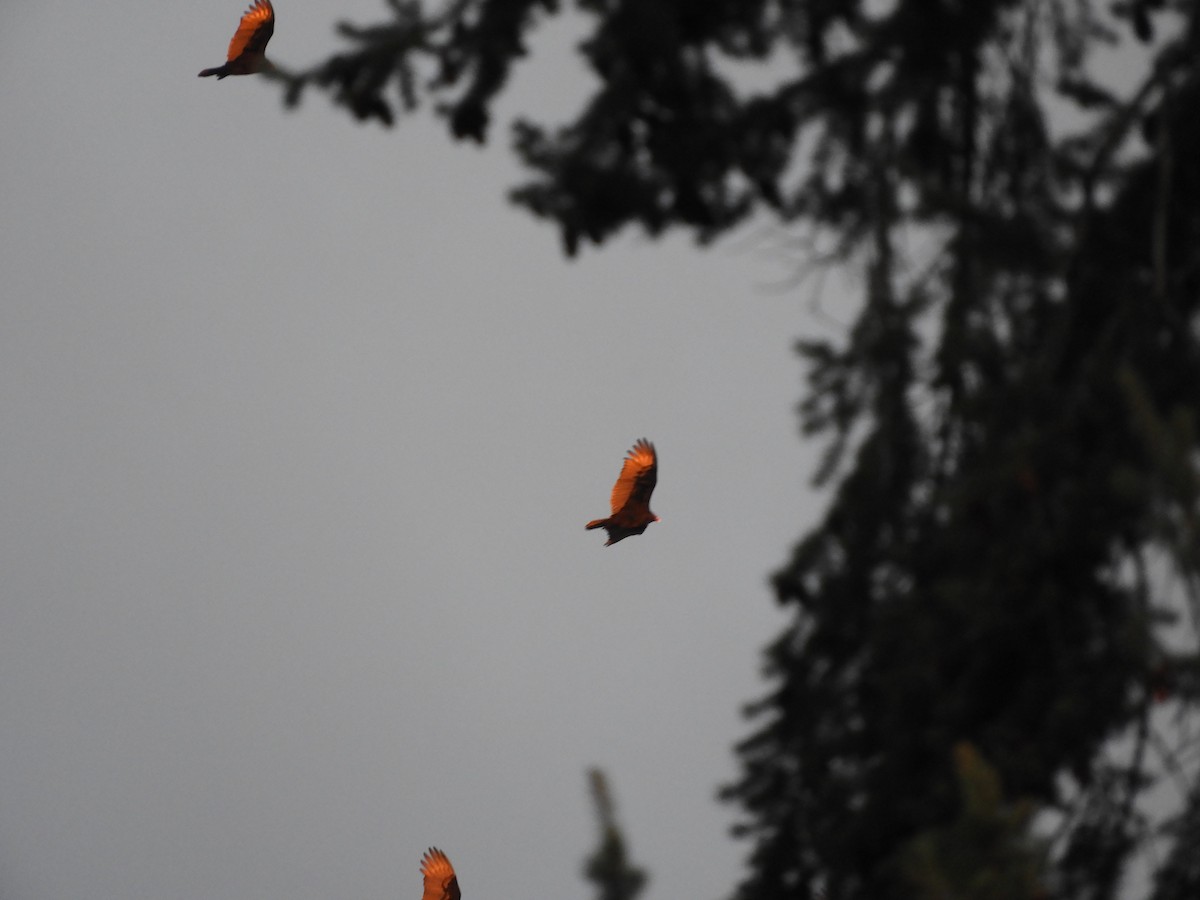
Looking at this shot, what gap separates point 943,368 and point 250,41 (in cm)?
233

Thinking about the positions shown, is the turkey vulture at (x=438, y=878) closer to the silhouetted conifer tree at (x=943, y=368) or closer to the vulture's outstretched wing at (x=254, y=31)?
the silhouetted conifer tree at (x=943, y=368)

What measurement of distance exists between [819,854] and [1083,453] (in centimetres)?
130

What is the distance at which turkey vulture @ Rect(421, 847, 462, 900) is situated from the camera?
298cm

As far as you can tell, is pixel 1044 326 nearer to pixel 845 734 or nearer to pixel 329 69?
pixel 845 734

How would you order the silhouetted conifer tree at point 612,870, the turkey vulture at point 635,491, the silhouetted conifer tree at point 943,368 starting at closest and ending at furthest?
the silhouetted conifer tree at point 612,870
the silhouetted conifer tree at point 943,368
the turkey vulture at point 635,491

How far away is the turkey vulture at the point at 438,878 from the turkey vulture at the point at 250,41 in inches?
90.9

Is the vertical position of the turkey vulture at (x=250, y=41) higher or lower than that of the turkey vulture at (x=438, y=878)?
higher

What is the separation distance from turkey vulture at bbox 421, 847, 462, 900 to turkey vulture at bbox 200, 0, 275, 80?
7.58 ft

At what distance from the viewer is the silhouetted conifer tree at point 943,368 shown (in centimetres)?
285

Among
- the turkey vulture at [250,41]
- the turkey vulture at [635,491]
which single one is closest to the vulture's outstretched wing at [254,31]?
the turkey vulture at [250,41]

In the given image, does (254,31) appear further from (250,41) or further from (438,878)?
(438,878)

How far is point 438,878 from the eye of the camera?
3045 millimetres

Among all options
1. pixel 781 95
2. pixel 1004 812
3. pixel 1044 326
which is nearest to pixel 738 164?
pixel 781 95

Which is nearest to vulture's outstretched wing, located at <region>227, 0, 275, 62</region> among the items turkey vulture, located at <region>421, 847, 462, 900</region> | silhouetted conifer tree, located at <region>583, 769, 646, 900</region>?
turkey vulture, located at <region>421, 847, 462, 900</region>
